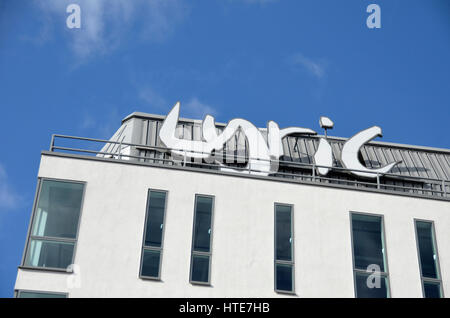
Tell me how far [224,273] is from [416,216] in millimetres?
7447

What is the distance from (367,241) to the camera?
2406 cm

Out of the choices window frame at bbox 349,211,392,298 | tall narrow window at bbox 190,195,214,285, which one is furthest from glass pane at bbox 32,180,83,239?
window frame at bbox 349,211,392,298

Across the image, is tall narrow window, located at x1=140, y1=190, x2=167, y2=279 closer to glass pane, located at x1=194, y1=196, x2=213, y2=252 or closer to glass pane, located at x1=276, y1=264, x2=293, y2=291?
glass pane, located at x1=194, y1=196, x2=213, y2=252

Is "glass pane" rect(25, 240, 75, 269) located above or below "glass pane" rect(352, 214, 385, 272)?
below

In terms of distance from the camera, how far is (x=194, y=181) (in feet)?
78.9

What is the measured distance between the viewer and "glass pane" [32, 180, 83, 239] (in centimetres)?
2236

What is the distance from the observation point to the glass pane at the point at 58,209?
22359mm

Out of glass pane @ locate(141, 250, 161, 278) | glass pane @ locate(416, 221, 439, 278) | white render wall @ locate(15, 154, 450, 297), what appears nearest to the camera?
white render wall @ locate(15, 154, 450, 297)

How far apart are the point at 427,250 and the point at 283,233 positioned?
5.17m

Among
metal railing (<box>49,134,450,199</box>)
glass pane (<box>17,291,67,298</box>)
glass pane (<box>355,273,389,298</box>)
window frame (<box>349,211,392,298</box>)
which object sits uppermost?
metal railing (<box>49,134,450,199</box>)

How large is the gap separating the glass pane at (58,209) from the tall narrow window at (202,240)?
3.94m

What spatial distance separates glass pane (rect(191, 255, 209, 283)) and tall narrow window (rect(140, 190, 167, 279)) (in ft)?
3.67
